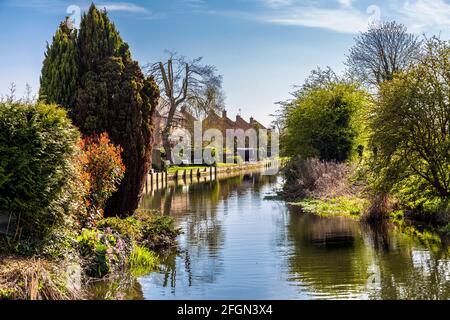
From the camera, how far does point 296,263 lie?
1280 centimetres

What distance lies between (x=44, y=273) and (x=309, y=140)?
23827mm

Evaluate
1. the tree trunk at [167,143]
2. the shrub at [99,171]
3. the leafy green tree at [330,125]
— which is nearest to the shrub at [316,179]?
the leafy green tree at [330,125]

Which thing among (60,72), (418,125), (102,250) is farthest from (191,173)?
(102,250)

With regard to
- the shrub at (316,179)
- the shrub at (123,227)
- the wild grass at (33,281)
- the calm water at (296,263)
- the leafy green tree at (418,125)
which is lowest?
the calm water at (296,263)

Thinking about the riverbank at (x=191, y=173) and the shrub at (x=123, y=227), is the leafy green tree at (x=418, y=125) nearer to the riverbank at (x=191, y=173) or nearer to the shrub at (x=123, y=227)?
the shrub at (x=123, y=227)

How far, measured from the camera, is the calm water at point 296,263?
406 inches

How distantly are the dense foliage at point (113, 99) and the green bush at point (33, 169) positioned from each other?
5213 mm

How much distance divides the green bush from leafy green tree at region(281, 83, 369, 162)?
854 inches

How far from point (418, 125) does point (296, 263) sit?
292 inches

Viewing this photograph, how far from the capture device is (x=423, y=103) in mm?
18047

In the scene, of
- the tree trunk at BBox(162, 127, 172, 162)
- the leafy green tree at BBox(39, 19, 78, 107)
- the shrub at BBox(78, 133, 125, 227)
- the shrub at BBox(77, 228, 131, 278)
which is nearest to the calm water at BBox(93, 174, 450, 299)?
the shrub at BBox(77, 228, 131, 278)

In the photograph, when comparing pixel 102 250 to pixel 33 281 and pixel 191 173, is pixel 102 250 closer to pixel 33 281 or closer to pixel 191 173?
pixel 33 281
